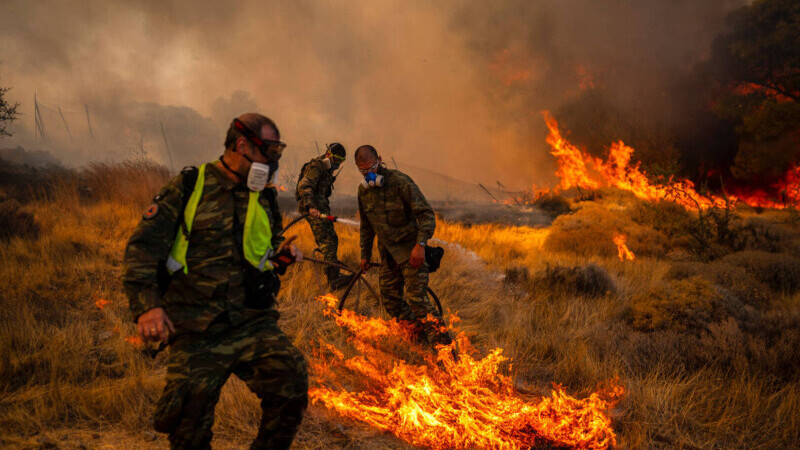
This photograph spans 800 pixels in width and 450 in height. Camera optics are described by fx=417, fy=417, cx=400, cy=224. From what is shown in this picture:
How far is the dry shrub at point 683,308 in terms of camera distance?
5.69 m

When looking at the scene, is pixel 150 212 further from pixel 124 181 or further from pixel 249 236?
pixel 124 181

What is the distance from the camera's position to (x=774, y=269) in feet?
26.6

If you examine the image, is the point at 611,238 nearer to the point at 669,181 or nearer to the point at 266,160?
the point at 669,181

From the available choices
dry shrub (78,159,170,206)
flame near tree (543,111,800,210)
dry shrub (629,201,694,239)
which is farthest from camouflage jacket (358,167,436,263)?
flame near tree (543,111,800,210)

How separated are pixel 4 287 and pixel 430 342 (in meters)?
5.79

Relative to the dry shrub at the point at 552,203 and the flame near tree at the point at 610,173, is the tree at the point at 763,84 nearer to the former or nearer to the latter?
the flame near tree at the point at 610,173

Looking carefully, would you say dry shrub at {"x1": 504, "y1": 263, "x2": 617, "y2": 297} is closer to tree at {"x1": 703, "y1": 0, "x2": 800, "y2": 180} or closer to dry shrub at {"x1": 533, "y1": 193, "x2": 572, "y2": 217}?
dry shrub at {"x1": 533, "y1": 193, "x2": 572, "y2": 217}

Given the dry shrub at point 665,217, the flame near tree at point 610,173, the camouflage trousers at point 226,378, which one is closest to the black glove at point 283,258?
the camouflage trousers at point 226,378

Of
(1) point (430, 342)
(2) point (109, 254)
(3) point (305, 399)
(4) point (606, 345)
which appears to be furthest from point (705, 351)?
(2) point (109, 254)

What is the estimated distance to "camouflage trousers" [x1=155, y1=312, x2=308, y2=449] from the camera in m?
2.10

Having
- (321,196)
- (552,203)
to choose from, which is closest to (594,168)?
(552,203)

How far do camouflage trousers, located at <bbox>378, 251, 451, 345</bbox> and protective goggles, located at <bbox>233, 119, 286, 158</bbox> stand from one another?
2.37 meters

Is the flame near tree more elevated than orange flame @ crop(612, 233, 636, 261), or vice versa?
the flame near tree

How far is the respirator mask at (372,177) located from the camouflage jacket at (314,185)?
222 cm
